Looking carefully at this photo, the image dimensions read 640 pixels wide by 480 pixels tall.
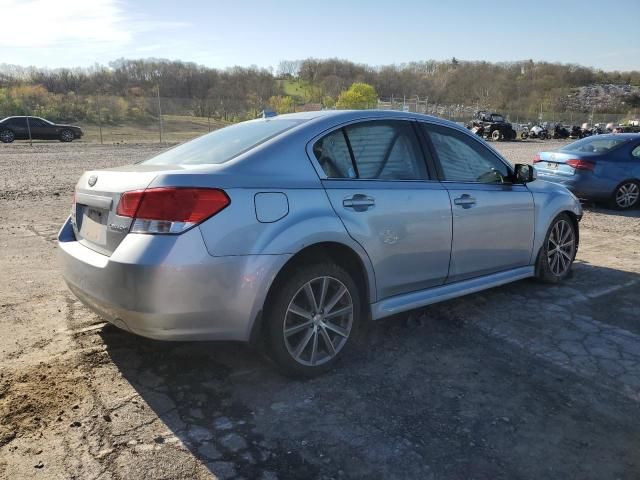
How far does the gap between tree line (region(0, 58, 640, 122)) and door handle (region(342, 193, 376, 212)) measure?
26.5m

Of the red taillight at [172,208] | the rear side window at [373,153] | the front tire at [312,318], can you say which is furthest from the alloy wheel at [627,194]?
the red taillight at [172,208]

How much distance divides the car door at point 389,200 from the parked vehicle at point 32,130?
1190 inches

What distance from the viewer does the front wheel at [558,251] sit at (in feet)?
16.8

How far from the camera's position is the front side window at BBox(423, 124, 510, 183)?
4.14 meters

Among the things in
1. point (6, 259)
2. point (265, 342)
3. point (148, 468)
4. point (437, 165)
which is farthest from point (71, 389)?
point (6, 259)

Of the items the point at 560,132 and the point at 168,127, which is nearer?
the point at 168,127

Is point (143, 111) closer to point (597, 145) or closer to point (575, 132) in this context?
point (575, 132)

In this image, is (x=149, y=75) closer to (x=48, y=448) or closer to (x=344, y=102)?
(x=344, y=102)

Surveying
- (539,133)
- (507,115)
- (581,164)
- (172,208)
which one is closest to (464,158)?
(172,208)

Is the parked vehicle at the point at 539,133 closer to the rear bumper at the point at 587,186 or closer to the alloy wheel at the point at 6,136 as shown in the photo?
the rear bumper at the point at 587,186

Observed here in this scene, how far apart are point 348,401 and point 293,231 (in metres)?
1.03

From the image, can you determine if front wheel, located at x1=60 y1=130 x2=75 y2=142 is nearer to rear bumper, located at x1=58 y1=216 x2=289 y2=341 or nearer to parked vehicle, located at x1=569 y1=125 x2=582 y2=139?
rear bumper, located at x1=58 y1=216 x2=289 y2=341

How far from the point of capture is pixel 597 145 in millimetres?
10320

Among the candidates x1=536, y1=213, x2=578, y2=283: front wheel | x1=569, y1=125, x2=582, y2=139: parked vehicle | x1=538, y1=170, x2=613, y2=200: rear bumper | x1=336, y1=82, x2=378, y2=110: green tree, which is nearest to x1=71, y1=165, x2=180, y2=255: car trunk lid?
x1=536, y1=213, x2=578, y2=283: front wheel
